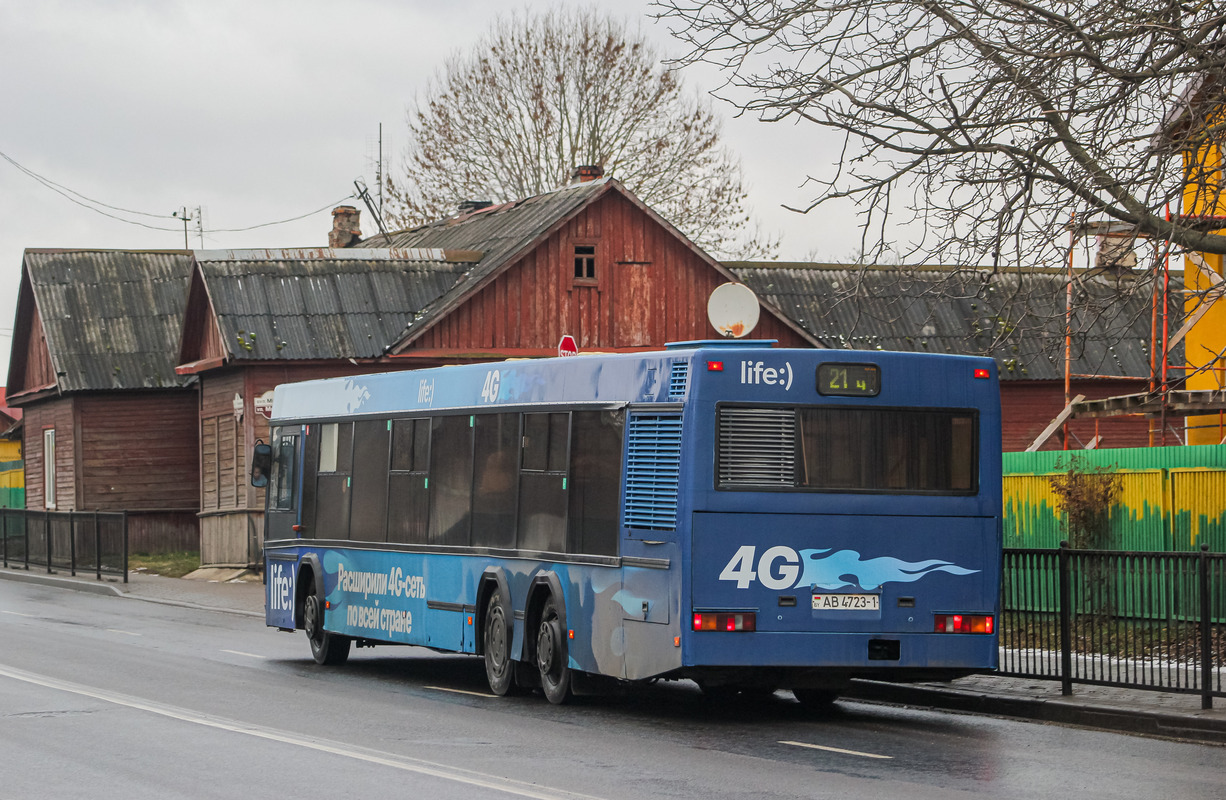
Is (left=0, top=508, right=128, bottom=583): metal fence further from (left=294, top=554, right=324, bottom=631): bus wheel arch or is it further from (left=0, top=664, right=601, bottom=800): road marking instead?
(left=0, top=664, right=601, bottom=800): road marking

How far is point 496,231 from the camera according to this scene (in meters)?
39.0

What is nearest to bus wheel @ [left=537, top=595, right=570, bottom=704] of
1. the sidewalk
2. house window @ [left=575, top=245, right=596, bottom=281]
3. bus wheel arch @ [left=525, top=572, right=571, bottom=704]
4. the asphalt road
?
bus wheel arch @ [left=525, top=572, right=571, bottom=704]

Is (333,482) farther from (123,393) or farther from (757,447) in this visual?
(123,393)

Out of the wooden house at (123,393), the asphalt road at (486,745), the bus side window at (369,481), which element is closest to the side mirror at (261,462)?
the bus side window at (369,481)

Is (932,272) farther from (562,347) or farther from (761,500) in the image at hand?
(761,500)

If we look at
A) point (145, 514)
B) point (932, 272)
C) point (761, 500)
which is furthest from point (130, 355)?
point (761, 500)

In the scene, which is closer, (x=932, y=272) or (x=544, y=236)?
(x=544, y=236)

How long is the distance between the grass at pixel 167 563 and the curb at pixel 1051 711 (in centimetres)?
2302

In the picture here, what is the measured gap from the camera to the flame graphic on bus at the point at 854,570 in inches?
521

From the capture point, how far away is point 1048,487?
70.5ft

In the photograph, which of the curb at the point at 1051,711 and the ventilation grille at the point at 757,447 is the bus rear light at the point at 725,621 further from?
the curb at the point at 1051,711

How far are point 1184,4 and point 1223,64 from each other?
72 centimetres

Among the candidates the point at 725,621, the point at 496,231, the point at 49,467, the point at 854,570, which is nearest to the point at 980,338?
the point at 496,231

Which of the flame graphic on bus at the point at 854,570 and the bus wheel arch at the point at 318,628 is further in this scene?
the bus wheel arch at the point at 318,628
